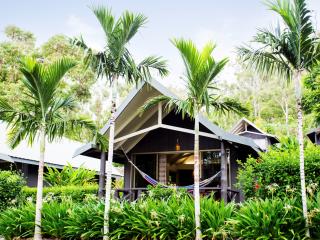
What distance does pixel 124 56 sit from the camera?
802 centimetres

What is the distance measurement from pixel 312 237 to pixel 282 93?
3155 centimetres

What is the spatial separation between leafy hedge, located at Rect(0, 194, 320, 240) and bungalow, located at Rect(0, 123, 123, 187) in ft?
19.4

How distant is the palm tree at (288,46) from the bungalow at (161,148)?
3574mm

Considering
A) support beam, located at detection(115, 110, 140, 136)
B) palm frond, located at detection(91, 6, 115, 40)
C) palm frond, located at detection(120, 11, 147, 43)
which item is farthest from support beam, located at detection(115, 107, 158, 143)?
palm frond, located at detection(91, 6, 115, 40)

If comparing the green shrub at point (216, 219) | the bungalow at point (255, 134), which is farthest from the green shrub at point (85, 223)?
the bungalow at point (255, 134)

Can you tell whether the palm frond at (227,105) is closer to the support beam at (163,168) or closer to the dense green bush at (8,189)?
the support beam at (163,168)

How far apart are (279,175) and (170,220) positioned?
2385 millimetres

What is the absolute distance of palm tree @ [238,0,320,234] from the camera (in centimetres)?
665

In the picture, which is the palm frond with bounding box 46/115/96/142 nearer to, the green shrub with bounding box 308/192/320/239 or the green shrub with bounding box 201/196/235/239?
the green shrub with bounding box 201/196/235/239

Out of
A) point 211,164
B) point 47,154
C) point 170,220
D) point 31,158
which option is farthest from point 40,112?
point 47,154

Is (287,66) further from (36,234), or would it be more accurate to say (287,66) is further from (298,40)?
(36,234)

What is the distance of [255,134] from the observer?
58.1 feet

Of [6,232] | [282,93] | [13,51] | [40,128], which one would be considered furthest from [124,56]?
[282,93]

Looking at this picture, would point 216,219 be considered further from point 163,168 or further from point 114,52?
point 163,168
